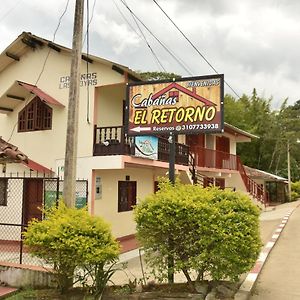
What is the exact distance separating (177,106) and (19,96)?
8342mm

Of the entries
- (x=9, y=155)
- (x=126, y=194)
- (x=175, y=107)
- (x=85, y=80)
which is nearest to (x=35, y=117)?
(x=85, y=80)

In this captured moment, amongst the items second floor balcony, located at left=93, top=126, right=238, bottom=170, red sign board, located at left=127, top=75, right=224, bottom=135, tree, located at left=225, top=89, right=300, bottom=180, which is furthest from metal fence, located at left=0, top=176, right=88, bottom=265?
tree, located at left=225, top=89, right=300, bottom=180

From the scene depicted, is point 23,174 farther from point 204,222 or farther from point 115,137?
point 204,222

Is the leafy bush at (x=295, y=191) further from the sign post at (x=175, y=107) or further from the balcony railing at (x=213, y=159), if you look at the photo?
the sign post at (x=175, y=107)

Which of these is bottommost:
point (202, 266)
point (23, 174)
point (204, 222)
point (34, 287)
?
point (34, 287)

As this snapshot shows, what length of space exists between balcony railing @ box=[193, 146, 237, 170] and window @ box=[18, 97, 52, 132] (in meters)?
7.86

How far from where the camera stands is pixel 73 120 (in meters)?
7.86

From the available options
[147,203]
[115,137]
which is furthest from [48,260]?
[115,137]

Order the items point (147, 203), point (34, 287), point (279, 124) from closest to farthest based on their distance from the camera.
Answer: point (147, 203) < point (34, 287) < point (279, 124)

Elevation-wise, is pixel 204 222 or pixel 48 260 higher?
pixel 204 222

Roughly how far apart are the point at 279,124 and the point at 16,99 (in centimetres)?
3087

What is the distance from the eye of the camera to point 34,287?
25.5ft

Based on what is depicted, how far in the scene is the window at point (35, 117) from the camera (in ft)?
46.0

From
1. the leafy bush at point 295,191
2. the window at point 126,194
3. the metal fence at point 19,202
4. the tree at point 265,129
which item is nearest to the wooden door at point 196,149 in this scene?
the window at point 126,194
